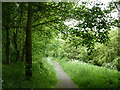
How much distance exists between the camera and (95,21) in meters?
7.28

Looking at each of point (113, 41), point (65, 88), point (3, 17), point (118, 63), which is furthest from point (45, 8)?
point (118, 63)

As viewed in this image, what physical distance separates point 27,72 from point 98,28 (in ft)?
16.1

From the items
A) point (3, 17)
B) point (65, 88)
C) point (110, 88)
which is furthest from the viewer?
point (65, 88)

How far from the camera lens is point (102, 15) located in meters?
7.31

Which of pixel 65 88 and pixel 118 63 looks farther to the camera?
pixel 118 63

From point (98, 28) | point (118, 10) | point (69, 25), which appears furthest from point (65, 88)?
point (118, 10)

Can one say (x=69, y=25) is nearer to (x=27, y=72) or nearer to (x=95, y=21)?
(x=95, y=21)

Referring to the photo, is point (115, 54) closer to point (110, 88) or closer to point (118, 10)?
point (110, 88)

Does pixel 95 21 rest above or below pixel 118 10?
below

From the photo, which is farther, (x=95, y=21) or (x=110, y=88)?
(x=110, y=88)

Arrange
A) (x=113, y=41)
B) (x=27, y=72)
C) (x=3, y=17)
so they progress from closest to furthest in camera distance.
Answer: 1. (x=3, y=17)
2. (x=27, y=72)
3. (x=113, y=41)

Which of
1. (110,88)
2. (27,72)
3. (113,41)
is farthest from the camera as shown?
(113,41)

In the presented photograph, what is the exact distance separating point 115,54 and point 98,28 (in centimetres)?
1373

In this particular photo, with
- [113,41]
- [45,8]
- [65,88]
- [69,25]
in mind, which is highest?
[45,8]
